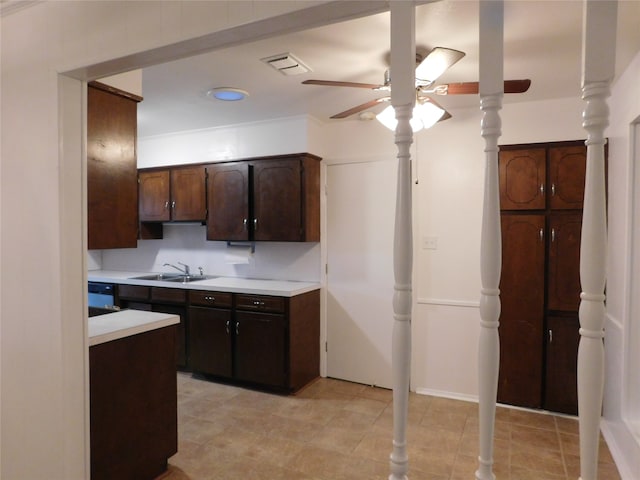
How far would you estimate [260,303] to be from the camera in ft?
11.4

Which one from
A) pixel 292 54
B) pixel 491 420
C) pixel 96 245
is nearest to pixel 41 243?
pixel 96 245

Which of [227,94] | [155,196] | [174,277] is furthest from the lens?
[174,277]

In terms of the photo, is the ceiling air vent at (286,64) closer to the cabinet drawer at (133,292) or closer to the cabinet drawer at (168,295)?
the cabinet drawer at (168,295)

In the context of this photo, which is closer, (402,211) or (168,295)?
(402,211)

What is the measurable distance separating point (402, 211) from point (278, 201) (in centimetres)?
274

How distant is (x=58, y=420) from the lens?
64.4 inches

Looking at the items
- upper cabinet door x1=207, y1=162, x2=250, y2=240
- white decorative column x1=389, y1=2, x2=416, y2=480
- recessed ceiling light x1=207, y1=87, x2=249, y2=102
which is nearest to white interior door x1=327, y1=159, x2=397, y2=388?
upper cabinet door x1=207, y1=162, x2=250, y2=240

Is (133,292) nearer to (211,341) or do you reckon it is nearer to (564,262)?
(211,341)

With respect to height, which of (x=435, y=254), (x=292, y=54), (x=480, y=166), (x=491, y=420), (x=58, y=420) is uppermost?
(x=292, y=54)

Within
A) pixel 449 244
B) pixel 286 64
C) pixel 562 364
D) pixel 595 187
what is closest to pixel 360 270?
pixel 449 244

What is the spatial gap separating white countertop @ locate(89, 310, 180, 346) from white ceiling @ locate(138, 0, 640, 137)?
1.51 metres

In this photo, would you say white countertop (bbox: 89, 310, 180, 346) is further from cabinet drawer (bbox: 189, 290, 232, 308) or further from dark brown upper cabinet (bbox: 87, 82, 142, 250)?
cabinet drawer (bbox: 189, 290, 232, 308)

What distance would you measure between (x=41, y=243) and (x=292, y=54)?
161 cm

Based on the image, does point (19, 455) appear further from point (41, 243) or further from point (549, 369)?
point (549, 369)
